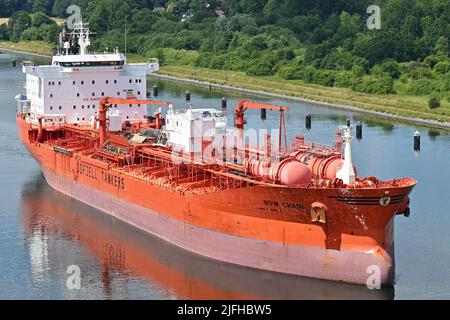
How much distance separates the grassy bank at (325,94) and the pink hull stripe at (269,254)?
90.9 feet

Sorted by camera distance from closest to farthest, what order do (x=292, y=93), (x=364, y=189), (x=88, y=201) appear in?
(x=364, y=189)
(x=88, y=201)
(x=292, y=93)

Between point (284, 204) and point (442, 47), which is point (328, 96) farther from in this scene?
point (284, 204)

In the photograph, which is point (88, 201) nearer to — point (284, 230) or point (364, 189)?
point (284, 230)

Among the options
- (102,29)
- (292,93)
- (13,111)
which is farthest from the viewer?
(102,29)

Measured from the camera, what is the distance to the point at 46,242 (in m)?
34.4

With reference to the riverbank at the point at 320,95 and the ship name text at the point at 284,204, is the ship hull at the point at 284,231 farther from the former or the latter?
the riverbank at the point at 320,95

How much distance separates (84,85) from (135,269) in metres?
14.0

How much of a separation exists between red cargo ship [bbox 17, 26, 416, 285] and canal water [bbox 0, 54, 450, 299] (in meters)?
0.56

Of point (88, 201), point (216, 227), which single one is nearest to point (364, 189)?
point (216, 227)

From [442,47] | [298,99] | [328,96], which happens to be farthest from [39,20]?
[328,96]

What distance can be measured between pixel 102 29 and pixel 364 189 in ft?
270

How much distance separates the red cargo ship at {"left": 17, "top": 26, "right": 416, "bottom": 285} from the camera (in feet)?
92.8

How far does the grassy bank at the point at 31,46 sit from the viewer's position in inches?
4119

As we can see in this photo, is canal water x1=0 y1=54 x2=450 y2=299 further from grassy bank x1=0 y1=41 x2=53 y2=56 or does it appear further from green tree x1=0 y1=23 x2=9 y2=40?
green tree x1=0 y1=23 x2=9 y2=40
